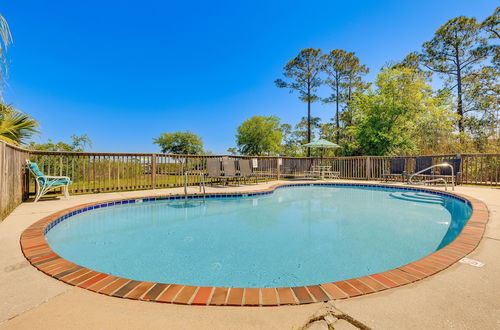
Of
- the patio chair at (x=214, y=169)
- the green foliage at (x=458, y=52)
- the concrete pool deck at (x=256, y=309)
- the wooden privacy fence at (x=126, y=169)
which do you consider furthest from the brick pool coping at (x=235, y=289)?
the green foliage at (x=458, y=52)

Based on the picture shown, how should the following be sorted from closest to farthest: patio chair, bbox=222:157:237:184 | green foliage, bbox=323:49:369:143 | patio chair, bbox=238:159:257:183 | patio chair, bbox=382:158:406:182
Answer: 1. patio chair, bbox=222:157:237:184
2. patio chair, bbox=238:159:257:183
3. patio chair, bbox=382:158:406:182
4. green foliage, bbox=323:49:369:143

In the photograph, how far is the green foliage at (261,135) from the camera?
29.2 metres

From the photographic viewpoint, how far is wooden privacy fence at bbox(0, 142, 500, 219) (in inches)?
164

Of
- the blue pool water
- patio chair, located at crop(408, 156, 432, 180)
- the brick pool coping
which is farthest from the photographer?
patio chair, located at crop(408, 156, 432, 180)

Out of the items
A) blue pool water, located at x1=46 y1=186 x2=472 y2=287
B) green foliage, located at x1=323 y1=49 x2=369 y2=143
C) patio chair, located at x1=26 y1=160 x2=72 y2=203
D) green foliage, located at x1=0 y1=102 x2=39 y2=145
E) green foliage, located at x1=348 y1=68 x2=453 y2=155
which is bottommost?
blue pool water, located at x1=46 y1=186 x2=472 y2=287

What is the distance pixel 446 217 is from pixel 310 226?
2.54 m

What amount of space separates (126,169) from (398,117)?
1416 cm

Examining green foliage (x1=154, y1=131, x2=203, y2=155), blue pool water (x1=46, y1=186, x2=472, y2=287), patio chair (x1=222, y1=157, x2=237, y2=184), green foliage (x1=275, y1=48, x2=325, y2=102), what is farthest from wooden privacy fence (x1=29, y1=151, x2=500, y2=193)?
green foliage (x1=154, y1=131, x2=203, y2=155)

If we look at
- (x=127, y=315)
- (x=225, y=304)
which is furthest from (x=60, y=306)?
(x=225, y=304)

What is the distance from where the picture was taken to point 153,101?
32719mm

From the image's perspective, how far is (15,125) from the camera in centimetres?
541

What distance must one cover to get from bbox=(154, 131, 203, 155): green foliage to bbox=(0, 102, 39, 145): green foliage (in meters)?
31.5

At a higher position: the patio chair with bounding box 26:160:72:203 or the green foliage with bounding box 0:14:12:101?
the green foliage with bounding box 0:14:12:101

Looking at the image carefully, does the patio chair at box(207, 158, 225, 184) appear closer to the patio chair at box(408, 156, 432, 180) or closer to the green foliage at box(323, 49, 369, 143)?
the patio chair at box(408, 156, 432, 180)
